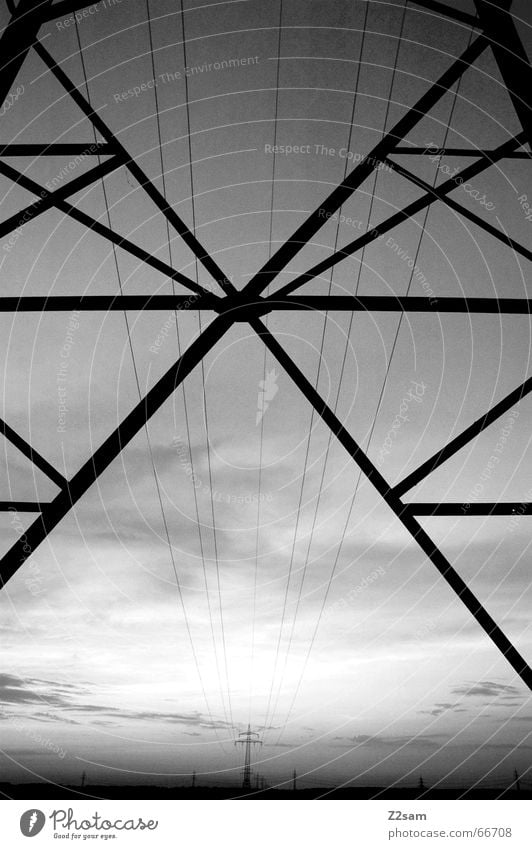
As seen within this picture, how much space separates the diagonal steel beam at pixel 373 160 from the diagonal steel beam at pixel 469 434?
2416 millimetres

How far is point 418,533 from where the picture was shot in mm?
6496

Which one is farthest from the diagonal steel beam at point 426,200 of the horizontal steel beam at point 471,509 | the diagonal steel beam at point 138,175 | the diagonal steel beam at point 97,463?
the horizontal steel beam at point 471,509

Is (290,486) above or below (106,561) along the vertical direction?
above

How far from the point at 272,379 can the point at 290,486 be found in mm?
1523

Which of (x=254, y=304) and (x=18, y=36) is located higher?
(x=18, y=36)

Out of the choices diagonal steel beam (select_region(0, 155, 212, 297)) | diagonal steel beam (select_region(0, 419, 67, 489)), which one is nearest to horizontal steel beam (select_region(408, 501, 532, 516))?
diagonal steel beam (select_region(0, 155, 212, 297))

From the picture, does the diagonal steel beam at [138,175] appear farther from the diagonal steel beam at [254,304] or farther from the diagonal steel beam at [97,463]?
the diagonal steel beam at [97,463]

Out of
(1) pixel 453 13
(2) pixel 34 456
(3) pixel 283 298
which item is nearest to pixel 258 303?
(3) pixel 283 298

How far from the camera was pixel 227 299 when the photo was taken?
7.07 metres

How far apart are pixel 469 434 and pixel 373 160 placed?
2.83 meters

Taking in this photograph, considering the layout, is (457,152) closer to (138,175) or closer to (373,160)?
(373,160)
